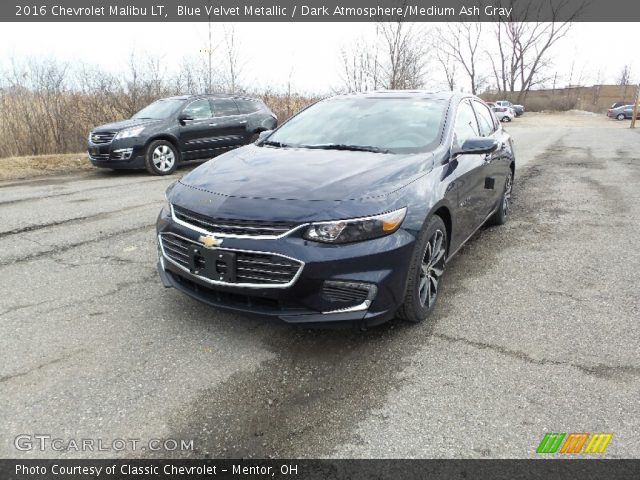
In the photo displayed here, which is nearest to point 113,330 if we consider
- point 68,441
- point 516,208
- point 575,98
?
point 68,441

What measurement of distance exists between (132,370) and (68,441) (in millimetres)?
588

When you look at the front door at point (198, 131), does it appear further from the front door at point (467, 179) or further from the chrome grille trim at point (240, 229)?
the chrome grille trim at point (240, 229)

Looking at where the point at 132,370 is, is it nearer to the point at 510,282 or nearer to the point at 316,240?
the point at 316,240

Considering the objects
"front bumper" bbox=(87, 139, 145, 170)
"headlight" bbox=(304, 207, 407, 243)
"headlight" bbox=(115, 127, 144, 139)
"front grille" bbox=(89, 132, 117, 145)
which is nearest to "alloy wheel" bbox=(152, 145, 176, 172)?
"front bumper" bbox=(87, 139, 145, 170)

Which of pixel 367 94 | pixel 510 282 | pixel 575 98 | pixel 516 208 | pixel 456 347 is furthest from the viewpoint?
pixel 575 98

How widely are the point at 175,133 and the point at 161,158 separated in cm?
65

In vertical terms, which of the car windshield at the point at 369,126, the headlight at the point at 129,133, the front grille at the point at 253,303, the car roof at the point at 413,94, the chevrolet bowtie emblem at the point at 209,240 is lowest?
the front grille at the point at 253,303

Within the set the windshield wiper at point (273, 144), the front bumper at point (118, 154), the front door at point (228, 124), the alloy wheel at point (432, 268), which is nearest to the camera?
the alloy wheel at point (432, 268)

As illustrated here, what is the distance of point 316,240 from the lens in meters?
2.69

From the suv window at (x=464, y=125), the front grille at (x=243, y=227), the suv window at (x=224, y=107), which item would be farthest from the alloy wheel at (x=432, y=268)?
the suv window at (x=224, y=107)

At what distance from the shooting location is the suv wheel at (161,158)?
10.0 meters

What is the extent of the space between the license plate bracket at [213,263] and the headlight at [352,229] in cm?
49

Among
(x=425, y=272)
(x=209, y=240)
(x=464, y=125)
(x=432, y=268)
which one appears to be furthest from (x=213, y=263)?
(x=464, y=125)

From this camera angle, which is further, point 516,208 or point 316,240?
point 516,208
